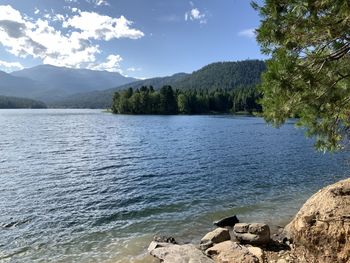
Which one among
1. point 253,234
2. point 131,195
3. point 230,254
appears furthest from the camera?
point 131,195

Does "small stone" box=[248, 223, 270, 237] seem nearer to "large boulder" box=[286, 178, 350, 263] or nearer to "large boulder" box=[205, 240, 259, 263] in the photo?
"large boulder" box=[205, 240, 259, 263]

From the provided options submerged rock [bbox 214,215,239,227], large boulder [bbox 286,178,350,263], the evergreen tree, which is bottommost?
submerged rock [bbox 214,215,239,227]

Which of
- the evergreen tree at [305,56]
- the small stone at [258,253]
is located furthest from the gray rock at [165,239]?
the evergreen tree at [305,56]

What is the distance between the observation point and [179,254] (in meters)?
15.4

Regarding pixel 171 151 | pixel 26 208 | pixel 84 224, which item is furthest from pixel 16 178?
pixel 171 151

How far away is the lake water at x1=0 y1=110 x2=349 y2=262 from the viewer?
18.0 metres

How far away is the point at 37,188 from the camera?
27.8 meters

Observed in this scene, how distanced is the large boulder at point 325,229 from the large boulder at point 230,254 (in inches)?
86.2

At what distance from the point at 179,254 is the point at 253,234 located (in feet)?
15.7

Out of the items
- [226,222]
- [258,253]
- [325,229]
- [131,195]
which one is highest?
[325,229]

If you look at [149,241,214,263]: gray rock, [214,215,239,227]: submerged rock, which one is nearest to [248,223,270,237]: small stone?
[214,215,239,227]: submerged rock

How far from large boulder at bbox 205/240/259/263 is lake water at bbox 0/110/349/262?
3.15m

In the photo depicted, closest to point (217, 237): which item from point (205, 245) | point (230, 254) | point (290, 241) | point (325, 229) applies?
point (205, 245)

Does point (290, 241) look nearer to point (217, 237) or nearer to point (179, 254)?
point (217, 237)
